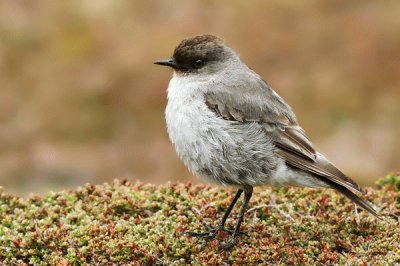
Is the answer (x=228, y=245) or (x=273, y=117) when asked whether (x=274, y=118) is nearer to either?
(x=273, y=117)

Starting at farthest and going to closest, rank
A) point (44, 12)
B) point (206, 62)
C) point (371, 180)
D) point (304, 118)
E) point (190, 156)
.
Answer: point (44, 12) → point (304, 118) → point (371, 180) → point (206, 62) → point (190, 156)

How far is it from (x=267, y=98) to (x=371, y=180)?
21.9 ft

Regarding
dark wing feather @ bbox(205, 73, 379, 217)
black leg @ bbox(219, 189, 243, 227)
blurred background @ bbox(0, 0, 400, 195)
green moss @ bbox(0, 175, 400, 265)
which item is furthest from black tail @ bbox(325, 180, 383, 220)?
blurred background @ bbox(0, 0, 400, 195)

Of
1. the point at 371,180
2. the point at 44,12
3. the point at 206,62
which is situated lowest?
the point at 206,62

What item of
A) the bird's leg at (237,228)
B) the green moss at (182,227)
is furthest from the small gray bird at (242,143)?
the green moss at (182,227)

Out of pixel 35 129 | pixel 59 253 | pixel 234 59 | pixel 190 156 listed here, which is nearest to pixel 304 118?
pixel 35 129

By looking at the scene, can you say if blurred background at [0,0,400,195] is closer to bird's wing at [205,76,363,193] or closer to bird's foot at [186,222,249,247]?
bird's wing at [205,76,363,193]

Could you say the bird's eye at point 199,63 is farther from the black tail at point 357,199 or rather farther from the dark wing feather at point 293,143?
the black tail at point 357,199

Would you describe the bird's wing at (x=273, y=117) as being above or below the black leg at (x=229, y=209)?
above

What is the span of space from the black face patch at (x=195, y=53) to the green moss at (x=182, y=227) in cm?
142

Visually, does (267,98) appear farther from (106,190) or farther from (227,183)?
(106,190)

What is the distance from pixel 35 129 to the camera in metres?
15.2

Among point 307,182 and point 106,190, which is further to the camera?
point 106,190

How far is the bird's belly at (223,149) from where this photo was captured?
7602mm
